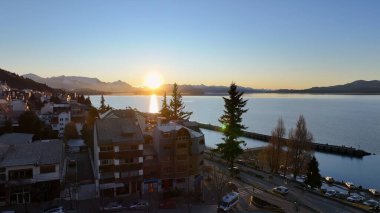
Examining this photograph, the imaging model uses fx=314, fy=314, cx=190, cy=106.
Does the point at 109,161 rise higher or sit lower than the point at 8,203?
higher

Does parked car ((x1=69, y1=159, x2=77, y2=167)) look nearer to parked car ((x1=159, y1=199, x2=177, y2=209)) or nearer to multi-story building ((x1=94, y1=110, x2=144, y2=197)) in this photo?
multi-story building ((x1=94, y1=110, x2=144, y2=197))

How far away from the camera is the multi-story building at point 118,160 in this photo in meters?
37.6

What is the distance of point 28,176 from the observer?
35.1 metres

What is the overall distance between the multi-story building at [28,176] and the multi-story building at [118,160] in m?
4.87

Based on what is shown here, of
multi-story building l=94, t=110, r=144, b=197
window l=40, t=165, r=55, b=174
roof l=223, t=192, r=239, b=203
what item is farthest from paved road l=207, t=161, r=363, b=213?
window l=40, t=165, r=55, b=174

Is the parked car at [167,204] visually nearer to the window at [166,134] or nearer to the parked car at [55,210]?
the window at [166,134]

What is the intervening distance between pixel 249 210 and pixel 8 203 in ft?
87.0

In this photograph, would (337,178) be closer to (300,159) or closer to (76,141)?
(300,159)

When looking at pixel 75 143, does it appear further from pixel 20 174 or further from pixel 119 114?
pixel 20 174

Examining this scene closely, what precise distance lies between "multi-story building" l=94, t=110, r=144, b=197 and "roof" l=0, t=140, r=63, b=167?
5.14 metres

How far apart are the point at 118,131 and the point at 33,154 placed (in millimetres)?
10192

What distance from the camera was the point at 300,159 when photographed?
6175 centimetres

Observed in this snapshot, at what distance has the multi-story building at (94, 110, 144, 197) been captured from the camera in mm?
37562

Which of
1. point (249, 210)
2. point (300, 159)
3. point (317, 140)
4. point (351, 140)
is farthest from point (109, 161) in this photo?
point (351, 140)
